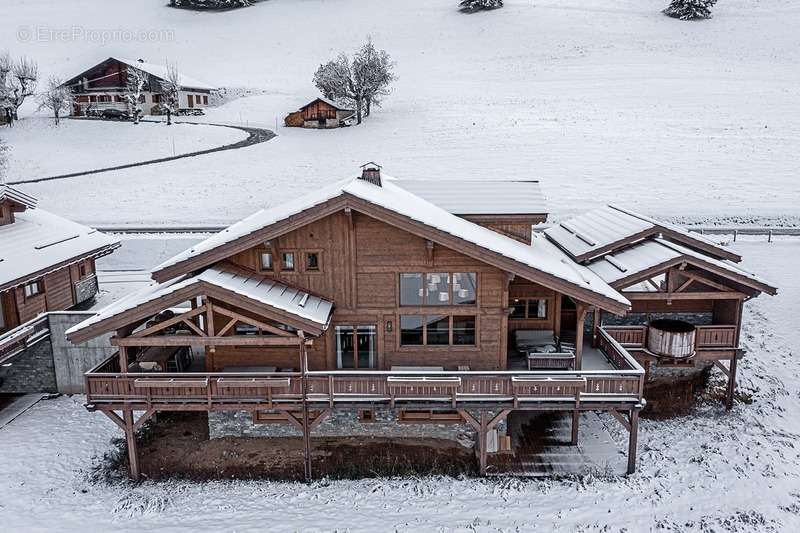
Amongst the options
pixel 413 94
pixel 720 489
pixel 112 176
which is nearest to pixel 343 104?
pixel 413 94

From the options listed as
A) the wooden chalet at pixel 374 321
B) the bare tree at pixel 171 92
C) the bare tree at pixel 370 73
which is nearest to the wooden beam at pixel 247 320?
the wooden chalet at pixel 374 321

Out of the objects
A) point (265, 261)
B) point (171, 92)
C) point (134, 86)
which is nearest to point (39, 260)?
point (265, 261)

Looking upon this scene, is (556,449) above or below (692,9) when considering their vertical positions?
below

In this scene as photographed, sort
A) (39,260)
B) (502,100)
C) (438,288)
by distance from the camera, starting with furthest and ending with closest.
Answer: (502,100)
(39,260)
(438,288)

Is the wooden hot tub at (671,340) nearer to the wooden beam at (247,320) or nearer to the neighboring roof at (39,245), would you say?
the wooden beam at (247,320)

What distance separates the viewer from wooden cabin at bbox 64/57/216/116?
6938 cm

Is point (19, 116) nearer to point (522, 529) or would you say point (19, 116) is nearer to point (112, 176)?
point (112, 176)

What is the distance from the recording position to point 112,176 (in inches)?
1893

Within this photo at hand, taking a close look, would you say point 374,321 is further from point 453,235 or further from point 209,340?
point 209,340

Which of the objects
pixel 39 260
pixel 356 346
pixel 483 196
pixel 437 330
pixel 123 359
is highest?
pixel 483 196

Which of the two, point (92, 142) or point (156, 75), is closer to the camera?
point (92, 142)

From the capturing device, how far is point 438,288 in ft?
57.0

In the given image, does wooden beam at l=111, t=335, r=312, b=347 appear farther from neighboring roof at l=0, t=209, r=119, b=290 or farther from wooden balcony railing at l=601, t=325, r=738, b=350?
wooden balcony railing at l=601, t=325, r=738, b=350

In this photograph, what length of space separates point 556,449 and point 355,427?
615cm
